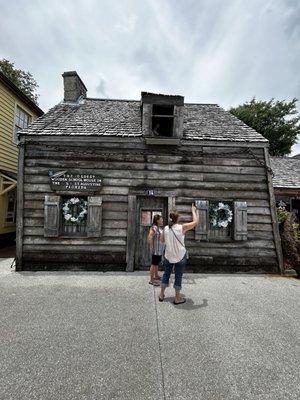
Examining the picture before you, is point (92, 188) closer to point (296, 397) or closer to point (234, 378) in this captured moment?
point (234, 378)

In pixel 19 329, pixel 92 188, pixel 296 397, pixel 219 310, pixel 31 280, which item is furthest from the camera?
pixel 92 188

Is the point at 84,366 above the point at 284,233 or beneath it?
beneath

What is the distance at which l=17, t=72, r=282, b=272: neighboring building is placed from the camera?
24.0 feet

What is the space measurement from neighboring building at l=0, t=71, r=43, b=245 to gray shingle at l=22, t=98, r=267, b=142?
11.3ft

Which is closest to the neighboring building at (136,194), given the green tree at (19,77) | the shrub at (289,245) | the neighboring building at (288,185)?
the shrub at (289,245)

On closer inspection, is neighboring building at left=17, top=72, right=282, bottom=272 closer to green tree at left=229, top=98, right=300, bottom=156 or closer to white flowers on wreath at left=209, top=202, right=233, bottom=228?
white flowers on wreath at left=209, top=202, right=233, bottom=228

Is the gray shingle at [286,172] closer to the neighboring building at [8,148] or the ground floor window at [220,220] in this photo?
the ground floor window at [220,220]

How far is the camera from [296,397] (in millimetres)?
2637

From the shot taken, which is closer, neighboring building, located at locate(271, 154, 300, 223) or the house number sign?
the house number sign

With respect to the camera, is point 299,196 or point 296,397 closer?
point 296,397

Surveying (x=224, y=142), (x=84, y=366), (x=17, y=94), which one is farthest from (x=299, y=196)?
(x=17, y=94)

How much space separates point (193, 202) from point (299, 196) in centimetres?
956

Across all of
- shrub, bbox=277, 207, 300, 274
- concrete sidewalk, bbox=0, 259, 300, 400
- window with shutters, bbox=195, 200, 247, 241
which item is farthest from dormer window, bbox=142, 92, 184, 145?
shrub, bbox=277, 207, 300, 274

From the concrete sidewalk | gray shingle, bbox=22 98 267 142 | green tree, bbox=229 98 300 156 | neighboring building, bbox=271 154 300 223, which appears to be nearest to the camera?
the concrete sidewalk
